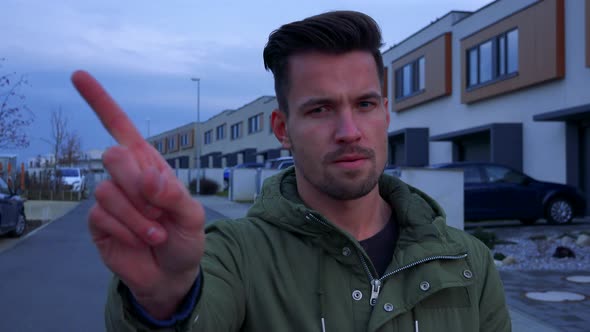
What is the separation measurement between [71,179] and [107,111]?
38.5m

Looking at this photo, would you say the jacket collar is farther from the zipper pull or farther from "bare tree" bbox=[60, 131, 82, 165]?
"bare tree" bbox=[60, 131, 82, 165]

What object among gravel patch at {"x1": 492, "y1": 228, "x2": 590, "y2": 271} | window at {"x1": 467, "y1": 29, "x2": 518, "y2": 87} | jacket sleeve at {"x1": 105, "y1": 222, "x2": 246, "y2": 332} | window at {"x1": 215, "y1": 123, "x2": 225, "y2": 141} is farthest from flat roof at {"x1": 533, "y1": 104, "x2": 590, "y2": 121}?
window at {"x1": 215, "y1": 123, "x2": 225, "y2": 141}

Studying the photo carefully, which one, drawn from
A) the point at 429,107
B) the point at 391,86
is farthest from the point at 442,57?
→ the point at 391,86

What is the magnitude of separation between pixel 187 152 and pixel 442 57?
5329 cm

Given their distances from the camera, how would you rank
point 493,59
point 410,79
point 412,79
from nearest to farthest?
point 493,59 < point 412,79 < point 410,79

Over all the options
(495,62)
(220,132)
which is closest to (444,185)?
(495,62)

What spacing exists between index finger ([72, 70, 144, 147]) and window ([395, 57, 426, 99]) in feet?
83.2

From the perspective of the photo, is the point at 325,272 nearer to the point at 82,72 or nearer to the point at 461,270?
the point at 461,270

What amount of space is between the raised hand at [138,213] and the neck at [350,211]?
0.89 m

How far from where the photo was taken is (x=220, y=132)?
66.9m

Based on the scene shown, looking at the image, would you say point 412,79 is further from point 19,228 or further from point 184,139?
point 184,139

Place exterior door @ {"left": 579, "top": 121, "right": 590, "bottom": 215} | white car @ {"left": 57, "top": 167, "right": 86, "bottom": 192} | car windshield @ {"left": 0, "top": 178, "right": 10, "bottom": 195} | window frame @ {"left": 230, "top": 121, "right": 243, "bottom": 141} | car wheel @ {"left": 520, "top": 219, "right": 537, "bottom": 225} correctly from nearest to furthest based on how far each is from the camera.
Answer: car windshield @ {"left": 0, "top": 178, "right": 10, "bottom": 195}, car wheel @ {"left": 520, "top": 219, "right": 537, "bottom": 225}, exterior door @ {"left": 579, "top": 121, "right": 590, "bottom": 215}, white car @ {"left": 57, "top": 167, "right": 86, "bottom": 192}, window frame @ {"left": 230, "top": 121, "right": 243, "bottom": 141}

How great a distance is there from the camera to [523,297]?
714 cm

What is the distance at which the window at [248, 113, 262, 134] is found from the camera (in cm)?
5211
